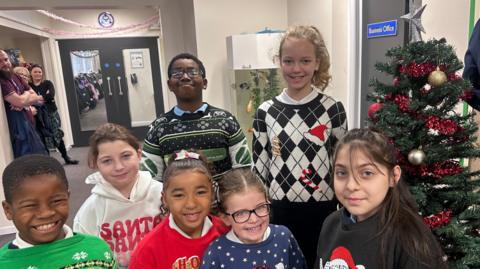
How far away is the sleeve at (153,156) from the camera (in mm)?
1797

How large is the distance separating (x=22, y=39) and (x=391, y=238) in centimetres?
857

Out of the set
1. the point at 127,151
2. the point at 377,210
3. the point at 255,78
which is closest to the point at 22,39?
the point at 255,78

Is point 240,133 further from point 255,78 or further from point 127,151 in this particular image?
point 255,78

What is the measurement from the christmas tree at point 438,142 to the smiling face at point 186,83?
0.91 meters

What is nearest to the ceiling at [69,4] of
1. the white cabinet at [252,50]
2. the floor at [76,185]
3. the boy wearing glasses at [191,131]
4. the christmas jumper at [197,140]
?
the white cabinet at [252,50]

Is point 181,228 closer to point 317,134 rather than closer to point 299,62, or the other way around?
point 317,134

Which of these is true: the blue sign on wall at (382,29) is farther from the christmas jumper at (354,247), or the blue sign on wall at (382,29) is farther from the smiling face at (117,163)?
the smiling face at (117,163)

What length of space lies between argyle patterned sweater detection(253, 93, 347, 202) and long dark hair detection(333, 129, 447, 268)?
0.45 metres

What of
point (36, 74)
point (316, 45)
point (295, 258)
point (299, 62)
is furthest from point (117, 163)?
point (36, 74)

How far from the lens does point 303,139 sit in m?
1.71

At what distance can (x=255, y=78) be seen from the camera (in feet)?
13.2

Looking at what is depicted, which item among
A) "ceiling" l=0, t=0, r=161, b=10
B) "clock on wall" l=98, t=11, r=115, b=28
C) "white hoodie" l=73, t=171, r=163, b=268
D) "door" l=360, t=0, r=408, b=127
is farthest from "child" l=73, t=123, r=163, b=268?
"clock on wall" l=98, t=11, r=115, b=28

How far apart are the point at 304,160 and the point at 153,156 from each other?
749mm

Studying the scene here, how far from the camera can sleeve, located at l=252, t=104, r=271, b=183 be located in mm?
1818
